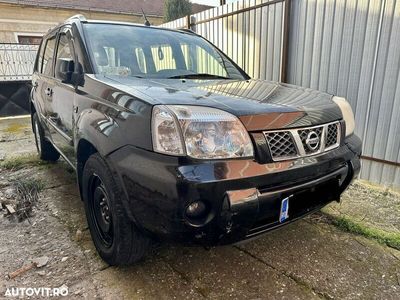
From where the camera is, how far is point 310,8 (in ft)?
12.3

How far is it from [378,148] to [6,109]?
31.1 ft

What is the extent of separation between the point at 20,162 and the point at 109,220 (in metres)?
3.19

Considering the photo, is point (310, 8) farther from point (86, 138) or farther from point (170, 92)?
point (86, 138)

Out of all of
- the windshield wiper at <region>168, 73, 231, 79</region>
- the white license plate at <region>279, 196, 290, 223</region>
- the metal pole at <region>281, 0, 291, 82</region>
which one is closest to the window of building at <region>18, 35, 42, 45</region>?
the metal pole at <region>281, 0, 291, 82</region>

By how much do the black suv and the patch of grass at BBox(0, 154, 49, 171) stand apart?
8.00 feet

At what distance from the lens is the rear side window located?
10.9 ft

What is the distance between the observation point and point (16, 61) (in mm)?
9469

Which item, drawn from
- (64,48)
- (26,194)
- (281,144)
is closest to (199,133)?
(281,144)

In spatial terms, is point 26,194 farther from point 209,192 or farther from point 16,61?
point 16,61

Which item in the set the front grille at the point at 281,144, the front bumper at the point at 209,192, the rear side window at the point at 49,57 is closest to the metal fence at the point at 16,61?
the rear side window at the point at 49,57

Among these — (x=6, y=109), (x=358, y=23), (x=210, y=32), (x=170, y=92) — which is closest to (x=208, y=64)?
(x=170, y=92)

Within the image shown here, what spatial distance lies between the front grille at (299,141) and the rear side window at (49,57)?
2646 mm

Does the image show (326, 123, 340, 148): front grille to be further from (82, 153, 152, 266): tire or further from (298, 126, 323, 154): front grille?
(82, 153, 152, 266): tire

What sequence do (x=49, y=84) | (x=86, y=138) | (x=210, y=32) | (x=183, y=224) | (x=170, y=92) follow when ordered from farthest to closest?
(x=210, y=32)
(x=49, y=84)
(x=86, y=138)
(x=170, y=92)
(x=183, y=224)
